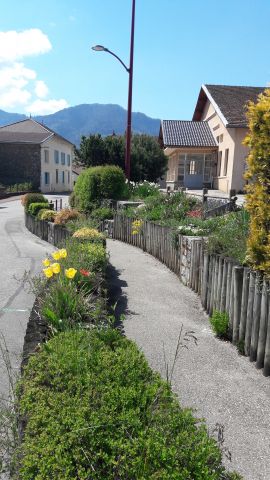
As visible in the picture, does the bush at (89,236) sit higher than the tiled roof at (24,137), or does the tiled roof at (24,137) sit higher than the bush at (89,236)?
the tiled roof at (24,137)

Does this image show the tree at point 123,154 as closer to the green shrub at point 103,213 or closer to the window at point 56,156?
the green shrub at point 103,213

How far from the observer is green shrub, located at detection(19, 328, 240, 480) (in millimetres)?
2004

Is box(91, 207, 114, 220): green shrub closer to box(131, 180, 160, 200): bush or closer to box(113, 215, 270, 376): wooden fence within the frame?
box(131, 180, 160, 200): bush

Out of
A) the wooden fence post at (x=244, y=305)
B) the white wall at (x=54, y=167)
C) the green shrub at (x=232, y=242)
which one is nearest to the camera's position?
the wooden fence post at (x=244, y=305)

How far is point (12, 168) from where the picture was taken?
48938 millimetres

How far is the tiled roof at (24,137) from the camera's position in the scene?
4869 cm

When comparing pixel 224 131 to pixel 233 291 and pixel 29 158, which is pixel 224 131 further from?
pixel 29 158

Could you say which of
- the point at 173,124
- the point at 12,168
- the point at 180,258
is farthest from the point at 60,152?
the point at 180,258

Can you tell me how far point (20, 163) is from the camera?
4872cm

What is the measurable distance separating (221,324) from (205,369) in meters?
0.99

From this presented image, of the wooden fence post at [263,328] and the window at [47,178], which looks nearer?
the wooden fence post at [263,328]

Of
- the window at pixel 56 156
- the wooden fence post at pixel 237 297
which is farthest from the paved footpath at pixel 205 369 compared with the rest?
the window at pixel 56 156

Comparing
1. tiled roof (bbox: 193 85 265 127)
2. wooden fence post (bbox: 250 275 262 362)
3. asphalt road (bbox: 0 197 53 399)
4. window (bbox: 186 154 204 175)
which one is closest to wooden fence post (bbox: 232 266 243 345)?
wooden fence post (bbox: 250 275 262 362)

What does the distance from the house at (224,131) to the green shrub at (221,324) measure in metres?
18.1
